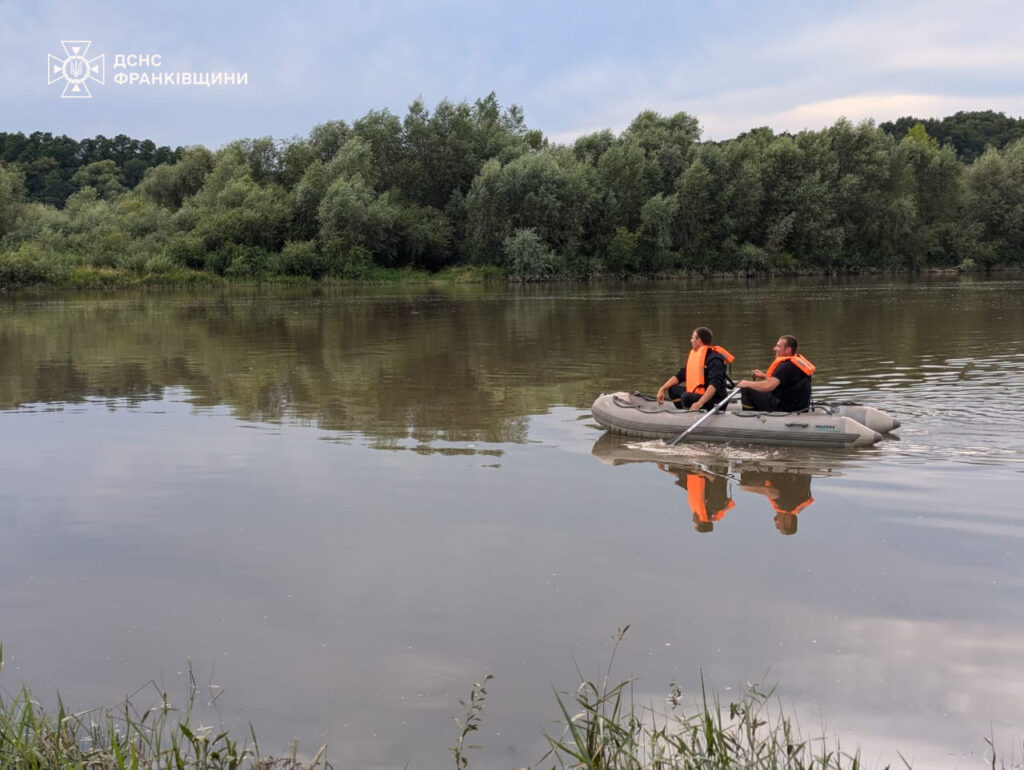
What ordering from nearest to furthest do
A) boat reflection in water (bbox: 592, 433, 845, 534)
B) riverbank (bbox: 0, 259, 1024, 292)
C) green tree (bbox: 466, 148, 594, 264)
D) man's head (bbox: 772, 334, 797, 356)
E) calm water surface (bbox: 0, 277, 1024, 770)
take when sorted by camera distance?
calm water surface (bbox: 0, 277, 1024, 770) → boat reflection in water (bbox: 592, 433, 845, 534) → man's head (bbox: 772, 334, 797, 356) → riverbank (bbox: 0, 259, 1024, 292) → green tree (bbox: 466, 148, 594, 264)

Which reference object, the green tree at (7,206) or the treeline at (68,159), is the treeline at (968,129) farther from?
the green tree at (7,206)

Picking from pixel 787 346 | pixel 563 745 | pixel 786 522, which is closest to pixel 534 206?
pixel 787 346

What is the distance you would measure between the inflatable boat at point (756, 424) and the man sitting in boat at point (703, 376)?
19cm

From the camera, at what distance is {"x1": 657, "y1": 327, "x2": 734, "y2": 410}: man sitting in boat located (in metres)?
9.06

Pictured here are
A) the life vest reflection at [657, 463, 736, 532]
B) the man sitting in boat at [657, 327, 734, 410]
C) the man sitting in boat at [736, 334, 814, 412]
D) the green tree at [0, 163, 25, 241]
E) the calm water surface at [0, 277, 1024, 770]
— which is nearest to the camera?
the calm water surface at [0, 277, 1024, 770]

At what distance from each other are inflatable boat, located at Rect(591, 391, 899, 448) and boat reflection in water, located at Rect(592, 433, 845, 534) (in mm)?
134

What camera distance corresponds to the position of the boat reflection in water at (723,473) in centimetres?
649

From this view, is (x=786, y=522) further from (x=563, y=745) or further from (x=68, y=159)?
(x=68, y=159)

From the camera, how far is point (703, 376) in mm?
9203

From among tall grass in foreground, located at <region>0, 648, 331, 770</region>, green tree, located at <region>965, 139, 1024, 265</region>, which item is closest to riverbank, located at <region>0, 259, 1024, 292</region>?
green tree, located at <region>965, 139, 1024, 265</region>

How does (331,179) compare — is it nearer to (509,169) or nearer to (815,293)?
(509,169)

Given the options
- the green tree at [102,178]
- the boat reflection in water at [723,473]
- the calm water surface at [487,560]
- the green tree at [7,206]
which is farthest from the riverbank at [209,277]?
the boat reflection in water at [723,473]

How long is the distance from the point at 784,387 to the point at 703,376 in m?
0.78

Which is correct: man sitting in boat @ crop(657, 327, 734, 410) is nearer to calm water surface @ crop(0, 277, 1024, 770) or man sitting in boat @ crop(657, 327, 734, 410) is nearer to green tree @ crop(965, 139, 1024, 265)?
calm water surface @ crop(0, 277, 1024, 770)
